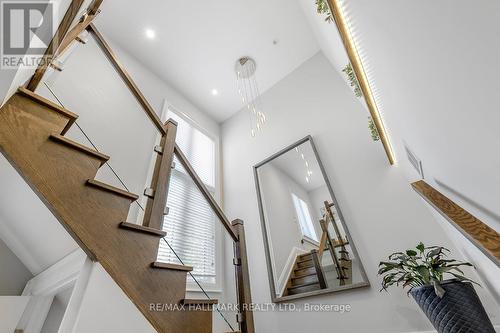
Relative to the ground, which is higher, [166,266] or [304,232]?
[304,232]

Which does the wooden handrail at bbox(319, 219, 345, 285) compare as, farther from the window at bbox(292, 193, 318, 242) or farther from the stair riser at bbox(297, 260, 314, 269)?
the stair riser at bbox(297, 260, 314, 269)

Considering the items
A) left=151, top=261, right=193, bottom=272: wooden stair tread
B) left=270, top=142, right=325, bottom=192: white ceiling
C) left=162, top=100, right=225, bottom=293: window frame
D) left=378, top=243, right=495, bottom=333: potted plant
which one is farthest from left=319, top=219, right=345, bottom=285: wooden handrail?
left=151, top=261, right=193, bottom=272: wooden stair tread

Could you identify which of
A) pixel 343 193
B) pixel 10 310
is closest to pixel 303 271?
pixel 343 193

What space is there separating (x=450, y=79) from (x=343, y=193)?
2.17m

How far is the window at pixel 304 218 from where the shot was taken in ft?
8.83

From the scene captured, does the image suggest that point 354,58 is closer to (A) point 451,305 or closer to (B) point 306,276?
(A) point 451,305

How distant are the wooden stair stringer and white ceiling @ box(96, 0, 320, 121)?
8.83ft

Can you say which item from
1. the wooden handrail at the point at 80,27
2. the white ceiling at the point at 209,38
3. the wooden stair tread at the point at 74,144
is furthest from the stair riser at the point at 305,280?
the white ceiling at the point at 209,38

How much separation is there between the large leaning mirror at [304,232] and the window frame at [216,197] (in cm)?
70

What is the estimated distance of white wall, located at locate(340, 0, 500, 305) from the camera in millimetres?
474

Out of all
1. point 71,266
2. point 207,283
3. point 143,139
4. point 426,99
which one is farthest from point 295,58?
point 71,266

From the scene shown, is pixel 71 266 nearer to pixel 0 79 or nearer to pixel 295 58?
pixel 0 79

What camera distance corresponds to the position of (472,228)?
2.35 feet


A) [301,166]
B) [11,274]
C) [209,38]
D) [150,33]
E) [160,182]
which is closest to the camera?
[160,182]
